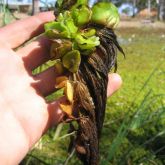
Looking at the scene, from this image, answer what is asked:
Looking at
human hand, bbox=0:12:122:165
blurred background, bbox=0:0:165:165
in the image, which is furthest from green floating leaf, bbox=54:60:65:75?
blurred background, bbox=0:0:165:165

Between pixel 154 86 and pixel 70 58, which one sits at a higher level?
pixel 70 58

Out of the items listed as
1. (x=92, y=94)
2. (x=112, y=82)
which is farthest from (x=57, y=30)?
(x=112, y=82)

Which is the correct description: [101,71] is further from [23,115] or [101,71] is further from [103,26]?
[23,115]

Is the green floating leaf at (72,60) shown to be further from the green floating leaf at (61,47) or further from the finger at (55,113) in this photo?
the finger at (55,113)

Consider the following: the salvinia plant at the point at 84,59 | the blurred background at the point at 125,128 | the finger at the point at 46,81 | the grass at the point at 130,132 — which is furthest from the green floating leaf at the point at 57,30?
the grass at the point at 130,132

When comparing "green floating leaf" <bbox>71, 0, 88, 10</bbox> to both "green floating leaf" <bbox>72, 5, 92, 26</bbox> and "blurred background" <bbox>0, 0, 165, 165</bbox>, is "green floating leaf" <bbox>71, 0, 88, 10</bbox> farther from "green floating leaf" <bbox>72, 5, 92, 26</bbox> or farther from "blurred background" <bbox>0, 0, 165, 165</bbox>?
"blurred background" <bbox>0, 0, 165, 165</bbox>

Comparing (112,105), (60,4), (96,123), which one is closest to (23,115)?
(96,123)
